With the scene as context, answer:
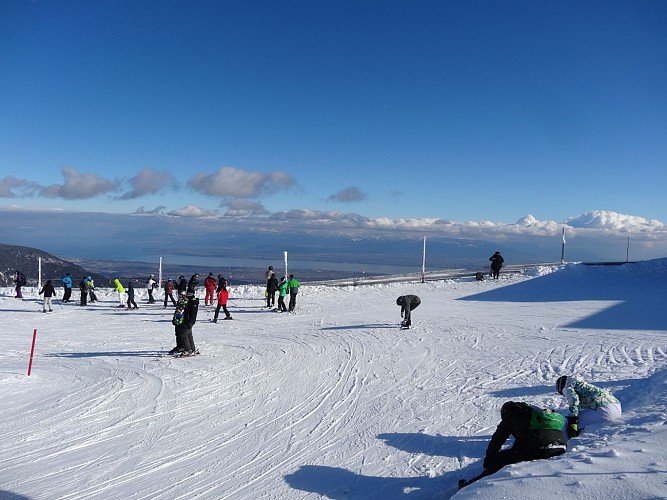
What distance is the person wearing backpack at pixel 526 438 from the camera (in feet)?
16.0

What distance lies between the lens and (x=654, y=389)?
7.22 meters

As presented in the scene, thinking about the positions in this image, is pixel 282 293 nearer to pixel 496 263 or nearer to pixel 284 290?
pixel 284 290

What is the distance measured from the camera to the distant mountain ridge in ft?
145

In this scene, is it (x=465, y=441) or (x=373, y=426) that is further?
(x=373, y=426)

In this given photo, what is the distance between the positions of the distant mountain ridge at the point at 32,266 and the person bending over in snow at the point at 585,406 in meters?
42.3

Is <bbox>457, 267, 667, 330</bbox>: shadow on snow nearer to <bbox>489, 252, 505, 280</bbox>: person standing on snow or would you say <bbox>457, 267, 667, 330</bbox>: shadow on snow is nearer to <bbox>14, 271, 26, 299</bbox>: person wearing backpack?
<bbox>489, 252, 505, 280</bbox>: person standing on snow

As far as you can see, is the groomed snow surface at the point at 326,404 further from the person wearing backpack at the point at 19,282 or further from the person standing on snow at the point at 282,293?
the person wearing backpack at the point at 19,282

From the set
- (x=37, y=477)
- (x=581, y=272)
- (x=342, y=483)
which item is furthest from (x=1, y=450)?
(x=581, y=272)

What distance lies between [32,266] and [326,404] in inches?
2302

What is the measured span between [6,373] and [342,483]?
9.07 m

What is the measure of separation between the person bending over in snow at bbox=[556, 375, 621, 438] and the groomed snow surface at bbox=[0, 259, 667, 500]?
0.20 metres

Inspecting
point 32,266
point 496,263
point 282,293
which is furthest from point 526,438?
point 32,266

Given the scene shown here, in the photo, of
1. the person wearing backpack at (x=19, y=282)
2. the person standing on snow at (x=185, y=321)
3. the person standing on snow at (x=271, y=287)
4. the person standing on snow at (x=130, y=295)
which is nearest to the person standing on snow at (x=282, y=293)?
the person standing on snow at (x=271, y=287)

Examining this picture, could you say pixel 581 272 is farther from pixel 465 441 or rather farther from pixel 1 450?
pixel 1 450
